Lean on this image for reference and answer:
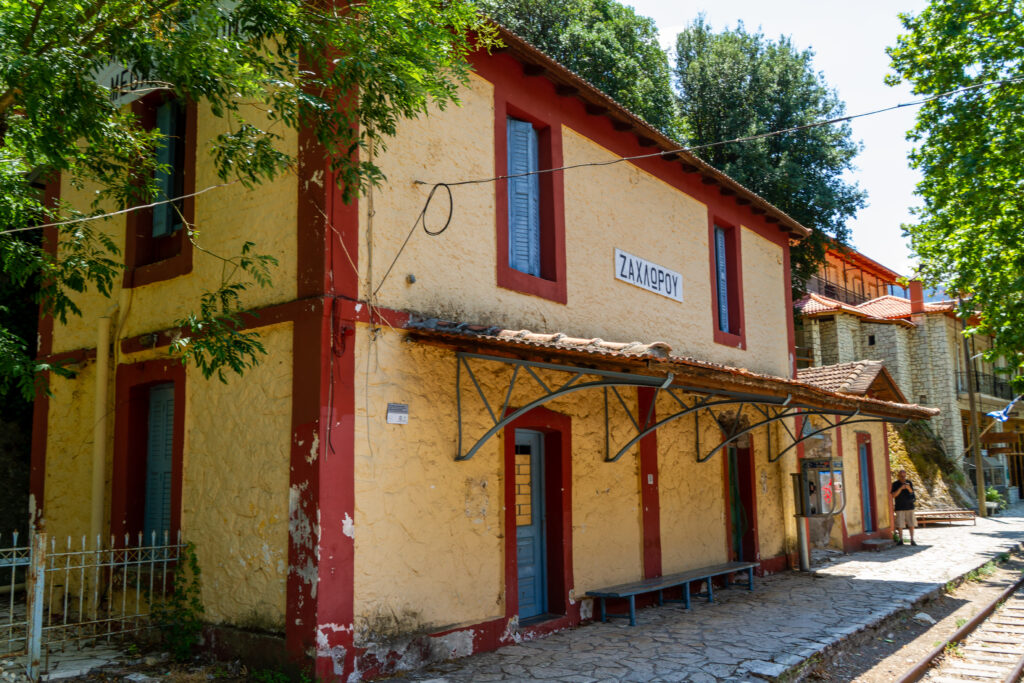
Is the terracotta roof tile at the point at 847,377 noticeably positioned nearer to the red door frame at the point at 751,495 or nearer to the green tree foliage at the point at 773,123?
the red door frame at the point at 751,495

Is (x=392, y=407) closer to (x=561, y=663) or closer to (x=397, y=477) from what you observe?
(x=397, y=477)

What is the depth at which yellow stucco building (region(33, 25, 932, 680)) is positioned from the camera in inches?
254

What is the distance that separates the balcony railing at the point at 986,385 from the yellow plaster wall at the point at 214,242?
31.1 metres

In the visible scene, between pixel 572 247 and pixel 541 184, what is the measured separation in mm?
805

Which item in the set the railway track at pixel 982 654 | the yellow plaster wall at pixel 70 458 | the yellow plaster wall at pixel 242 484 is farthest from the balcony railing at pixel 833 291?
the yellow plaster wall at pixel 242 484

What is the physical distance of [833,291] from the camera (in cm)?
3991

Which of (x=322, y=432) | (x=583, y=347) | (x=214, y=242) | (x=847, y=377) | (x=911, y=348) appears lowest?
(x=322, y=432)

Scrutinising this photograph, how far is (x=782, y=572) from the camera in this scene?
42.3 feet

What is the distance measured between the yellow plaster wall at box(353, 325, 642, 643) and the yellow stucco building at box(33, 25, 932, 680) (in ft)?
0.08

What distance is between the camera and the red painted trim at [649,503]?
386 inches

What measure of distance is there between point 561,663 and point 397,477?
6.98 feet

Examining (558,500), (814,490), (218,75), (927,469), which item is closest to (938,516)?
(927,469)

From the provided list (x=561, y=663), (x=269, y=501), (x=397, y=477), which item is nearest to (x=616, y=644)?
(x=561, y=663)

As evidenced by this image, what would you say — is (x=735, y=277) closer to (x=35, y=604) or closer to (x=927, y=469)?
(x=35, y=604)
